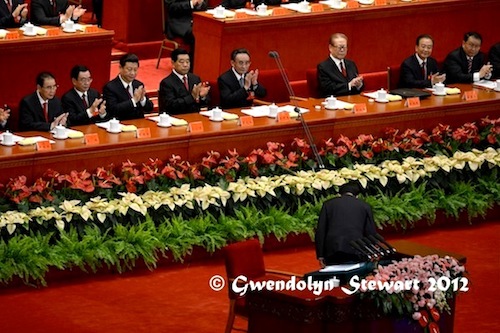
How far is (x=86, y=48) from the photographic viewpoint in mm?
13445

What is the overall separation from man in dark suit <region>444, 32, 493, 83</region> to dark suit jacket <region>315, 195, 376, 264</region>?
188 inches

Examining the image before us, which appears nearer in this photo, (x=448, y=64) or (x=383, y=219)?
(x=383, y=219)

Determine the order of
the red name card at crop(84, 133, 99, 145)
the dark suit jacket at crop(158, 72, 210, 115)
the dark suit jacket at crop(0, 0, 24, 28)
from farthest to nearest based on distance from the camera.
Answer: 1. the dark suit jacket at crop(0, 0, 24, 28)
2. the dark suit jacket at crop(158, 72, 210, 115)
3. the red name card at crop(84, 133, 99, 145)

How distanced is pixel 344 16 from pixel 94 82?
2.83m

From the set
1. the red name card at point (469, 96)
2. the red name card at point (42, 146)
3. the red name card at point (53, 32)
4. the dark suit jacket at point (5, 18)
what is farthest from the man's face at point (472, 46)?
the red name card at point (42, 146)

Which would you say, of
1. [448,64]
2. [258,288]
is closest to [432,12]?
[448,64]

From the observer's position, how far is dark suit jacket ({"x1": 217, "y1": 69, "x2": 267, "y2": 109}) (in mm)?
12383

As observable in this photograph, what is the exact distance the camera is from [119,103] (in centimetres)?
1191

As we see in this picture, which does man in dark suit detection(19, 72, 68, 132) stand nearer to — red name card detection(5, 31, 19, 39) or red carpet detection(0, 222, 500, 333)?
red carpet detection(0, 222, 500, 333)

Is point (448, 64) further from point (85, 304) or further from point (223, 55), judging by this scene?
point (85, 304)

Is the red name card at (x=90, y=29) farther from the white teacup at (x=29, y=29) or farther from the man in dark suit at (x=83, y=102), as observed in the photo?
A: the man in dark suit at (x=83, y=102)

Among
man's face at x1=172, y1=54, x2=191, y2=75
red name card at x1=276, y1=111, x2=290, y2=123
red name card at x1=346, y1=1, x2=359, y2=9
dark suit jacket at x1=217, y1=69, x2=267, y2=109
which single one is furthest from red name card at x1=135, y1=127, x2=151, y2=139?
red name card at x1=346, y1=1, x2=359, y2=9

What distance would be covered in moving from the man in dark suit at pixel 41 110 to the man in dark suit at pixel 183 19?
11.7 feet

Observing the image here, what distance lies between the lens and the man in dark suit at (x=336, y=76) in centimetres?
1292
